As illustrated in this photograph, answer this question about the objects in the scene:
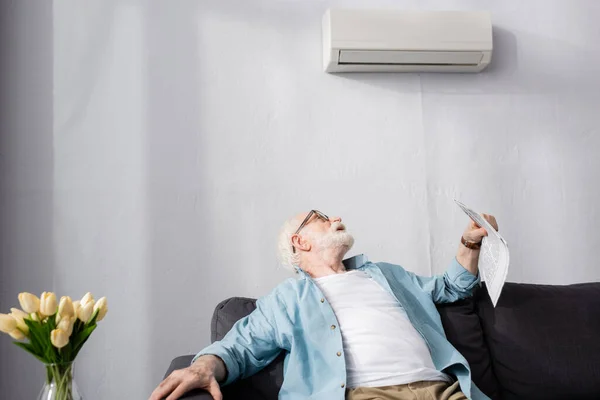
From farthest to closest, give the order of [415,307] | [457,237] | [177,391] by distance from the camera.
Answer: [457,237], [415,307], [177,391]

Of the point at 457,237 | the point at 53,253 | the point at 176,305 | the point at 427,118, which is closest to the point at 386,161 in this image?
the point at 427,118

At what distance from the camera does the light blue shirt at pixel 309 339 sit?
1750 mm

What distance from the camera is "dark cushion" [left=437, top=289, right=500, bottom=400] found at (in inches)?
77.8

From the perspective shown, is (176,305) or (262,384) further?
(176,305)

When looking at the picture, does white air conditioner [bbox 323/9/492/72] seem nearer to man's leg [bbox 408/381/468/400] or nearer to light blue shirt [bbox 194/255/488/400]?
light blue shirt [bbox 194/255/488/400]

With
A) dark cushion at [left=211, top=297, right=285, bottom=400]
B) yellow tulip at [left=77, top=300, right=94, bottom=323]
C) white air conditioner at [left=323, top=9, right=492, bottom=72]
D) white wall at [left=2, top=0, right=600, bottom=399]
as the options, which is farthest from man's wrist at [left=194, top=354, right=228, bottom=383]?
white air conditioner at [left=323, top=9, right=492, bottom=72]

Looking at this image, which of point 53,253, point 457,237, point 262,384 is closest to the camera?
point 262,384

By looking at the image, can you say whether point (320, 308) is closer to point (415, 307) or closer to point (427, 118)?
point (415, 307)

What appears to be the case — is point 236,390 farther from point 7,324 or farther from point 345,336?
point 7,324

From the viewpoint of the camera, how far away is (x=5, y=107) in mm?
2379

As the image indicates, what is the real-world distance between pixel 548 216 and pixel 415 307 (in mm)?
1000

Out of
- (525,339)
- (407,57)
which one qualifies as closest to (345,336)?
(525,339)

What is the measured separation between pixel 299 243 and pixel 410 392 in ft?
2.25

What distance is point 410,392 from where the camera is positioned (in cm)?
171
